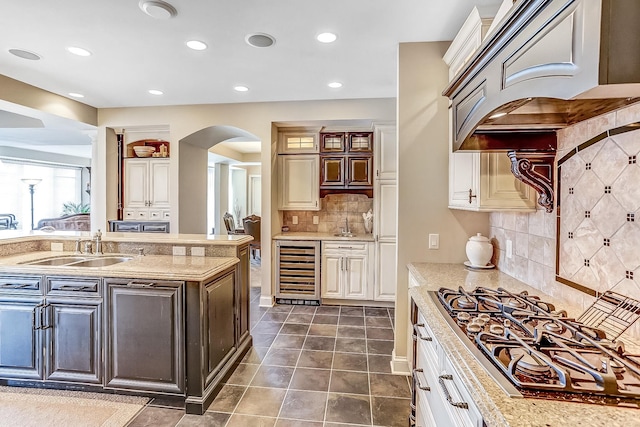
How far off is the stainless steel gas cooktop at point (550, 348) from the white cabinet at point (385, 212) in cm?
268

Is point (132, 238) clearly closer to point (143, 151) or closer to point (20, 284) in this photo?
point (20, 284)

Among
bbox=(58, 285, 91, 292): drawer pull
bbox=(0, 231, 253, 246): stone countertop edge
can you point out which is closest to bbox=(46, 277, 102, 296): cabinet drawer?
bbox=(58, 285, 91, 292): drawer pull

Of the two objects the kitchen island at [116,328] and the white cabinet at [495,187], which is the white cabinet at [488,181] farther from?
the kitchen island at [116,328]

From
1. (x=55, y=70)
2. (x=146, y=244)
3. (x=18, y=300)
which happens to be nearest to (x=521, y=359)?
(x=146, y=244)

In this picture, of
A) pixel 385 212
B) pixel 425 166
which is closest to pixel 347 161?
pixel 385 212

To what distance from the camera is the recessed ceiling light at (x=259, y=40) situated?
2552 mm

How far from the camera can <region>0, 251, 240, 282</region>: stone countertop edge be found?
2154 mm

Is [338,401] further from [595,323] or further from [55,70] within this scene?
[55,70]

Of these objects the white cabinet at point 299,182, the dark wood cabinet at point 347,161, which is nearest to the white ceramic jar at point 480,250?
the dark wood cabinet at point 347,161

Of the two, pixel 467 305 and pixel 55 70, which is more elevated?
pixel 55 70

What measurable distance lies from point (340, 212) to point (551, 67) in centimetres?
415

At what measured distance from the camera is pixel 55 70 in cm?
326

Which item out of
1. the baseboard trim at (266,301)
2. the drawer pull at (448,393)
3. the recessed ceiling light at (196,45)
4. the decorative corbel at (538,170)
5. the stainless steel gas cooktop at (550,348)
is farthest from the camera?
the baseboard trim at (266,301)

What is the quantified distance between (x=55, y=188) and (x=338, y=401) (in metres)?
10.7
